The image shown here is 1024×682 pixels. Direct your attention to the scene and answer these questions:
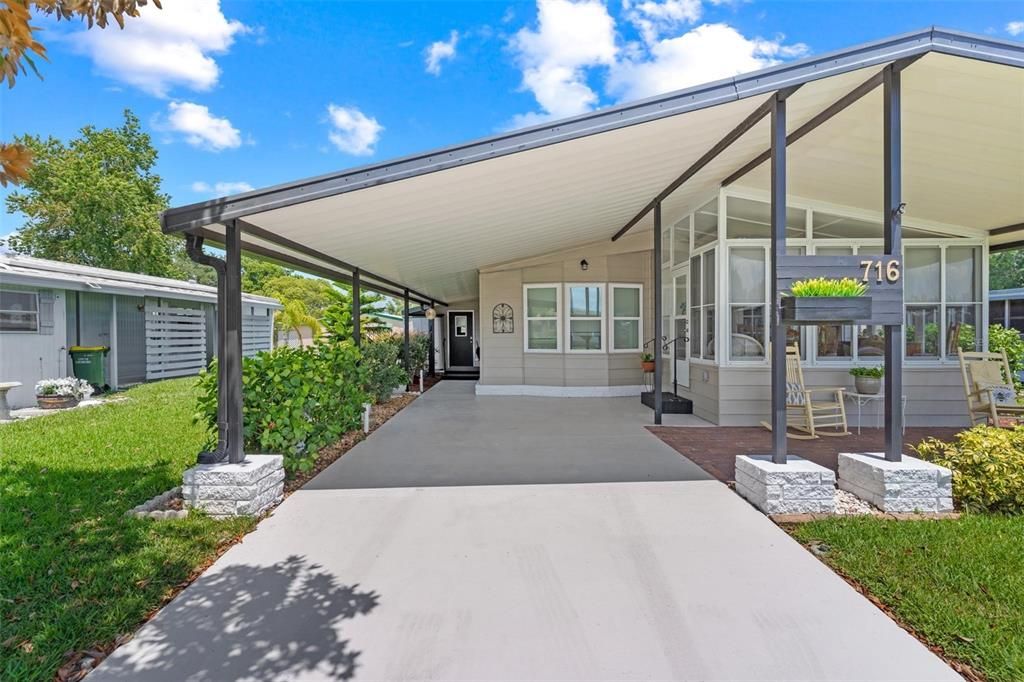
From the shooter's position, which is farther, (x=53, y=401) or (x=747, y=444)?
(x=53, y=401)

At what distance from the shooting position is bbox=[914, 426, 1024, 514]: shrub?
3629mm

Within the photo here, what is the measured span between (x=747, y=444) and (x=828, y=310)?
8.56 ft

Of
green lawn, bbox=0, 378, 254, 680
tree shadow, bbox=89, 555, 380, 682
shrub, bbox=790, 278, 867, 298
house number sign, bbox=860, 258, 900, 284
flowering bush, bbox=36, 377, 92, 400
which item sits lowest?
tree shadow, bbox=89, 555, 380, 682

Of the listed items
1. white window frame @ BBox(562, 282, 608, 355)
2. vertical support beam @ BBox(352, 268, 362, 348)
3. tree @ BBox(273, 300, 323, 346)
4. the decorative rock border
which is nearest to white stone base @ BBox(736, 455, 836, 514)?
the decorative rock border

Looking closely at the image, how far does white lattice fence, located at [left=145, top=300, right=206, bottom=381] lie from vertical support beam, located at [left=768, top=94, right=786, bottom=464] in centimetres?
1435

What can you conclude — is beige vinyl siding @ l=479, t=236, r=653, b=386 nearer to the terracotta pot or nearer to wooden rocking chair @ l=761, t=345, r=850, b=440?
wooden rocking chair @ l=761, t=345, r=850, b=440

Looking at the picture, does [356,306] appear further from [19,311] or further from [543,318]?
[19,311]

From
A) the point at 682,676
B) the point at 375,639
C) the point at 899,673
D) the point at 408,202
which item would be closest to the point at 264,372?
the point at 408,202

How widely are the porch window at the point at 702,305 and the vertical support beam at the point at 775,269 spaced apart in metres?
3.14

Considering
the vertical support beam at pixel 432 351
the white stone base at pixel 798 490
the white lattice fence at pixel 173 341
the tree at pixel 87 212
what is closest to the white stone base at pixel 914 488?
the white stone base at pixel 798 490

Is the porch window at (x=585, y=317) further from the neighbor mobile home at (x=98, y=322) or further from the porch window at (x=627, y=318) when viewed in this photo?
the neighbor mobile home at (x=98, y=322)

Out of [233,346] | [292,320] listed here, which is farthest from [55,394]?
[292,320]

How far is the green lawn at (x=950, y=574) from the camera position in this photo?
2207 mm

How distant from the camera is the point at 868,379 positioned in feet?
20.7
